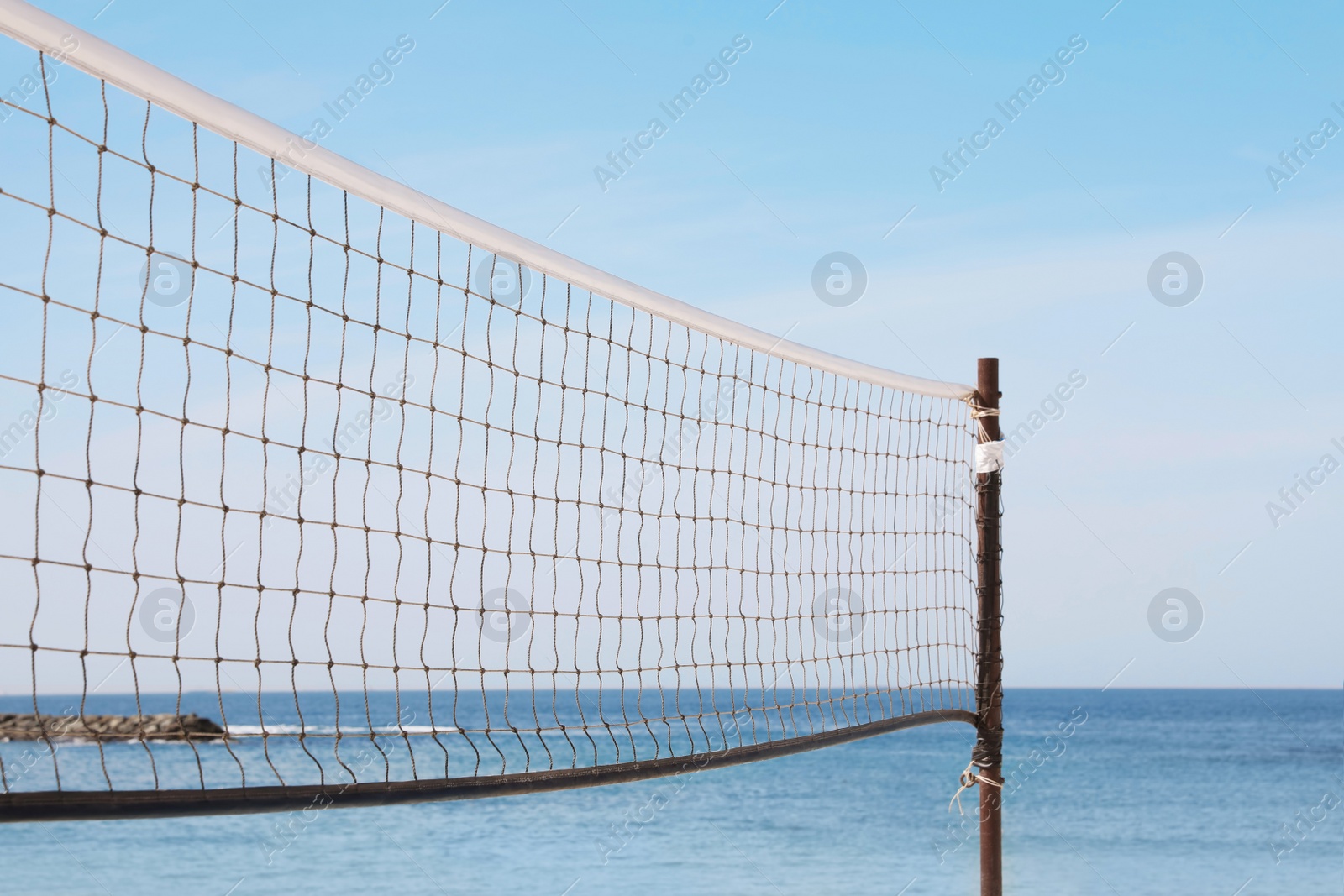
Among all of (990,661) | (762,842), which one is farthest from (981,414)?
(762,842)

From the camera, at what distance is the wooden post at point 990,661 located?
4.55 meters

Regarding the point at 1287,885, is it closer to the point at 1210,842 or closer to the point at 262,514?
the point at 1210,842

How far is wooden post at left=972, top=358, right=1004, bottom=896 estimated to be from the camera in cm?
455

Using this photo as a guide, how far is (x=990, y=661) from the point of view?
15.4ft

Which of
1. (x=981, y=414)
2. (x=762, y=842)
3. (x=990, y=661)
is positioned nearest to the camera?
(x=990, y=661)

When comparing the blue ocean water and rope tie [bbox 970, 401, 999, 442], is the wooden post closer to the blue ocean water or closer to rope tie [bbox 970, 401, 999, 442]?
rope tie [bbox 970, 401, 999, 442]

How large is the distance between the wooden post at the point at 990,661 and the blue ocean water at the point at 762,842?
12551 mm

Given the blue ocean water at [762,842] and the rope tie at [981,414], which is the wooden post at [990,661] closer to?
the rope tie at [981,414]

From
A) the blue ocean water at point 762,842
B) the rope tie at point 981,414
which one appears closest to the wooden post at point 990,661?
the rope tie at point 981,414

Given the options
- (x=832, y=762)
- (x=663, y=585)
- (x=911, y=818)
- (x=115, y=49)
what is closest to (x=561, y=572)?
(x=663, y=585)

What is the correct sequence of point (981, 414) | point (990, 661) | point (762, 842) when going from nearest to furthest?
point (990, 661) < point (981, 414) < point (762, 842)

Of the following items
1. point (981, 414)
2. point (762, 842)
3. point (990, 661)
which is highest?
point (981, 414)

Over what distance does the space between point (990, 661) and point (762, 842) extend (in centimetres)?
1736

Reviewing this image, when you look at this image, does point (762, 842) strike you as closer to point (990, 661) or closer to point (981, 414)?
point (990, 661)
